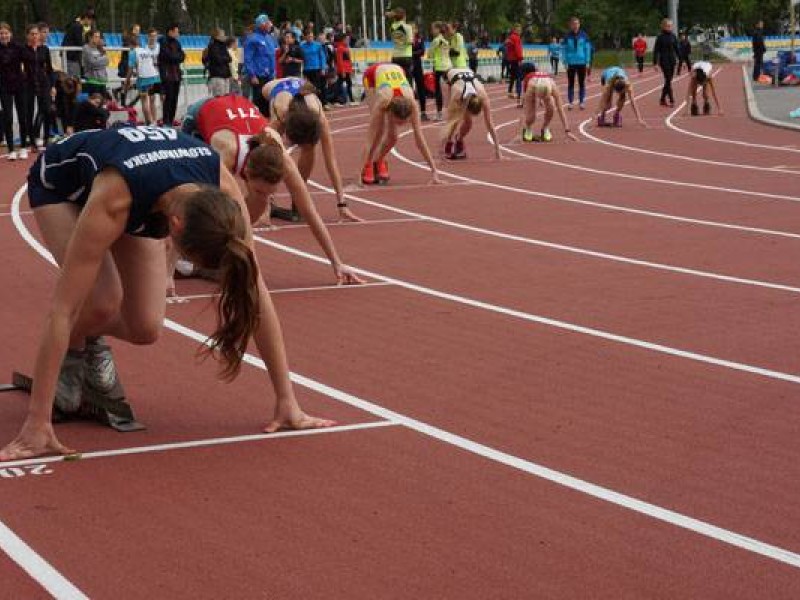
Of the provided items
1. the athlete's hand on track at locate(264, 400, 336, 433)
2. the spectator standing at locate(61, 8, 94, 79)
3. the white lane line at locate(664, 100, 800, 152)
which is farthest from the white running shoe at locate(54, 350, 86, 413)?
the spectator standing at locate(61, 8, 94, 79)

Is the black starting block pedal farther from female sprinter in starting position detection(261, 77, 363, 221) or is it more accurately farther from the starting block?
the starting block

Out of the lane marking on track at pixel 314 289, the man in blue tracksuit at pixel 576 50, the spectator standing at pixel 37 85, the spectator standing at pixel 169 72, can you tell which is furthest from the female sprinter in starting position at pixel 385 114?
the man in blue tracksuit at pixel 576 50

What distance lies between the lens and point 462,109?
2211 centimetres

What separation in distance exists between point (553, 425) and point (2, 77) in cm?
1857

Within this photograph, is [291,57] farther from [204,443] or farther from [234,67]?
[204,443]

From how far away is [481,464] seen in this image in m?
6.99

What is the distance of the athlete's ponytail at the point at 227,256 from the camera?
6.15 m

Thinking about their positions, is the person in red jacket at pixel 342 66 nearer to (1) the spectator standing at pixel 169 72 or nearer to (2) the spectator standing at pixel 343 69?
(2) the spectator standing at pixel 343 69

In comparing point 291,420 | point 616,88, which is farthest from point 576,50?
point 291,420

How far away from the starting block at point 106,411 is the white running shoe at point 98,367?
3 centimetres

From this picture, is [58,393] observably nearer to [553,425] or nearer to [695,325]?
[553,425]

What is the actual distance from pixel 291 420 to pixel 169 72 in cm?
2190

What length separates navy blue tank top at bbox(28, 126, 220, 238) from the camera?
6.59 m

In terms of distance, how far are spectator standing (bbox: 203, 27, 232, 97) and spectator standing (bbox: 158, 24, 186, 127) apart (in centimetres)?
66
